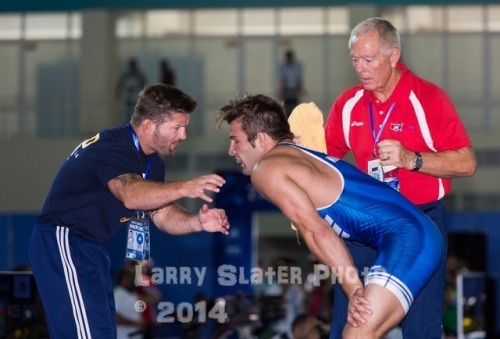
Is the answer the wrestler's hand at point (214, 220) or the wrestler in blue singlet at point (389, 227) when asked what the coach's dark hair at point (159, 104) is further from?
the wrestler in blue singlet at point (389, 227)

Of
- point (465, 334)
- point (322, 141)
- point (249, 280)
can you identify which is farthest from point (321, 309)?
point (322, 141)

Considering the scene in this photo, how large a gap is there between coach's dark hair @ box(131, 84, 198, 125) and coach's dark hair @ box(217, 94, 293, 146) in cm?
31

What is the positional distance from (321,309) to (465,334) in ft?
6.05

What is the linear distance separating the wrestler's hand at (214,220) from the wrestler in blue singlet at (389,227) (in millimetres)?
583

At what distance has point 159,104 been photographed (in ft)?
17.8

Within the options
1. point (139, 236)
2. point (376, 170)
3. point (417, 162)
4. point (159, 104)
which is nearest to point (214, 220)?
point (139, 236)

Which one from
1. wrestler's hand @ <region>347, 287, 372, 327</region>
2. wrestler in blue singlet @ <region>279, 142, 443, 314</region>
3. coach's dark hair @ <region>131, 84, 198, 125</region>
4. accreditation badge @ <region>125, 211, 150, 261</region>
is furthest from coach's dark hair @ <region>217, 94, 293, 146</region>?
wrestler's hand @ <region>347, 287, 372, 327</region>

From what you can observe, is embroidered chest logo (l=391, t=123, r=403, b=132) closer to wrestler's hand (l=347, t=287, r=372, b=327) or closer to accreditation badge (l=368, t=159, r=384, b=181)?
accreditation badge (l=368, t=159, r=384, b=181)

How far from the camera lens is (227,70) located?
808 inches

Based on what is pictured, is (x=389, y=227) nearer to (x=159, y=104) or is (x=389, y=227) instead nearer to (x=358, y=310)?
(x=358, y=310)

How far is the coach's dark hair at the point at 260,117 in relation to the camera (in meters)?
5.17

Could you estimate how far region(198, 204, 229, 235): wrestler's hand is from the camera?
532 cm

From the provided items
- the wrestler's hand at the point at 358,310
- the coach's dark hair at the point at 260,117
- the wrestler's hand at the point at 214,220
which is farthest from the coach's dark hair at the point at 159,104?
the wrestler's hand at the point at 358,310

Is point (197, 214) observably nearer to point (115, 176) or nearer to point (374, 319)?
point (115, 176)
